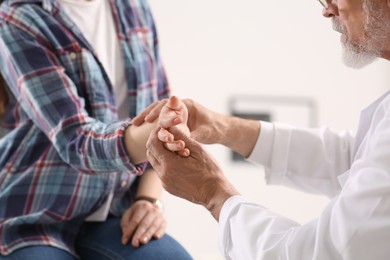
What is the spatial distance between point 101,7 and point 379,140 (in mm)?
828

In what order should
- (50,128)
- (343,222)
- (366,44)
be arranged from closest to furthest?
(343,222) < (366,44) < (50,128)

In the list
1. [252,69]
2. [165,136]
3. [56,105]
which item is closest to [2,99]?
[56,105]

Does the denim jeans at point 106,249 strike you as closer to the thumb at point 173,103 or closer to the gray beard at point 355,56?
the thumb at point 173,103

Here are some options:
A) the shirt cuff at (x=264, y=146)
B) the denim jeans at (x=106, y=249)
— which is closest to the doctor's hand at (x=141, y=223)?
the denim jeans at (x=106, y=249)

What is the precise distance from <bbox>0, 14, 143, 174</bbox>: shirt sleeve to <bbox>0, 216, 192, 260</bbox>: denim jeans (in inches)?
7.4

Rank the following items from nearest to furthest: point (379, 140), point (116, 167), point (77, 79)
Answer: point (379, 140) < point (116, 167) < point (77, 79)

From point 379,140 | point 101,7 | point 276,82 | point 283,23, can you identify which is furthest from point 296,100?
point 379,140

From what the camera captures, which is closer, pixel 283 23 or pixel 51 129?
pixel 51 129

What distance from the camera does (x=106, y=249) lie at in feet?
4.83

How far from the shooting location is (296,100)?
3553 mm

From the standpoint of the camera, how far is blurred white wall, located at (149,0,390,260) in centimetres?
332

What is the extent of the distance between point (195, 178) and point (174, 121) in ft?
0.43

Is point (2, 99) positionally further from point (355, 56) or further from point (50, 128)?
point (355, 56)

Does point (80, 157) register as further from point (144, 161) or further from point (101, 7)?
point (101, 7)
